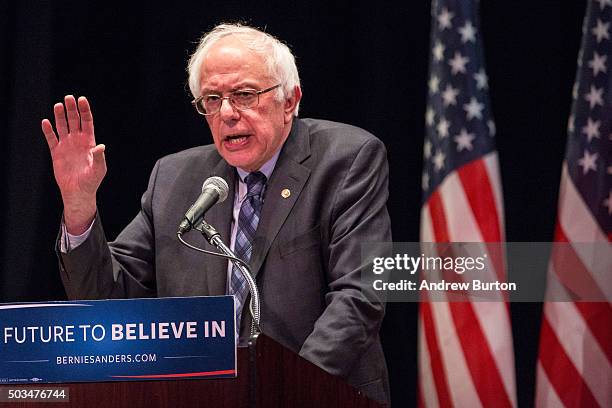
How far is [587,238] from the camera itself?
11.4ft

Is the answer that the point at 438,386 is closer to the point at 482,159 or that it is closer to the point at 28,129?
the point at 482,159

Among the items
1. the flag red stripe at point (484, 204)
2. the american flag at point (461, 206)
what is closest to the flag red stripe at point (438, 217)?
the american flag at point (461, 206)

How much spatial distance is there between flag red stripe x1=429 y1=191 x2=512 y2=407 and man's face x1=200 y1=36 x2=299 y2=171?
1149 millimetres

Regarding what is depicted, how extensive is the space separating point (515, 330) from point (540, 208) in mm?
538

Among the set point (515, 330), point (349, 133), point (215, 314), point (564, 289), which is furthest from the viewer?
point (515, 330)

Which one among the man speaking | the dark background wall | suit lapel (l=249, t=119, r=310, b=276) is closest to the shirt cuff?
the man speaking

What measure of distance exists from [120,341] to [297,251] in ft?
3.15

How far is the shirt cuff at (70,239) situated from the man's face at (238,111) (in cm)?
49

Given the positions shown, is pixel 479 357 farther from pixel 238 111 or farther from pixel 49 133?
pixel 49 133

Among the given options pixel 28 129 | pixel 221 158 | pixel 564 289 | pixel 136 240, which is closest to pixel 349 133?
A: pixel 221 158

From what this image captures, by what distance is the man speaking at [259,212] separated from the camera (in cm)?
257

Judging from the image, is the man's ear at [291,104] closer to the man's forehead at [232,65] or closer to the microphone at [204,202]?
the man's forehead at [232,65]

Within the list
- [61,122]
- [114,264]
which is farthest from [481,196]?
[61,122]

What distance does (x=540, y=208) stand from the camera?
12.9 feet
